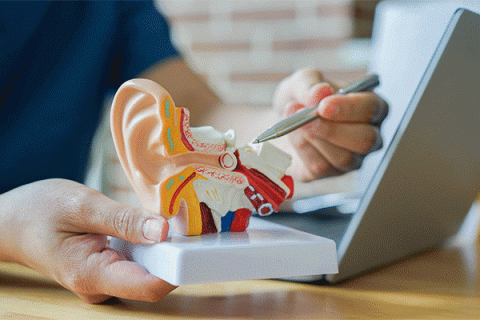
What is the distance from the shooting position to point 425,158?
1.92ft

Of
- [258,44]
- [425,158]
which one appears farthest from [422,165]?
[258,44]

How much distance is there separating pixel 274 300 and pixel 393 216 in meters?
0.20

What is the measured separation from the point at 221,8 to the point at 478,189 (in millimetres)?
1155

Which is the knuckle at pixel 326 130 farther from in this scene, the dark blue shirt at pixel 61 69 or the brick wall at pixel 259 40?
the brick wall at pixel 259 40

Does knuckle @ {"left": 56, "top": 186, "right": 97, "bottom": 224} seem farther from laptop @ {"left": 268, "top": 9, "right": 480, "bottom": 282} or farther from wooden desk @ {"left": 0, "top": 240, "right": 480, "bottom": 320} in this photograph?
laptop @ {"left": 268, "top": 9, "right": 480, "bottom": 282}

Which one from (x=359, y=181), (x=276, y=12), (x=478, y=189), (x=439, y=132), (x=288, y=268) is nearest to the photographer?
(x=288, y=268)

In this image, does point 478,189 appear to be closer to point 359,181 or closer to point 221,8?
point 359,181

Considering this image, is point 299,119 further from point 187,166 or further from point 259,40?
point 259,40

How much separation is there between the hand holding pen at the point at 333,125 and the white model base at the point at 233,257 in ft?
0.54

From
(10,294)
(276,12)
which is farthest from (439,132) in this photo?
(276,12)

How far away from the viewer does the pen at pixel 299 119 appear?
55cm

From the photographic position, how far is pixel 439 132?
592 mm

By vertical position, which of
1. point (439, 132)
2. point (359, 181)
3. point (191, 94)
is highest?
point (439, 132)

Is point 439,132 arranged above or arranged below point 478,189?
above
